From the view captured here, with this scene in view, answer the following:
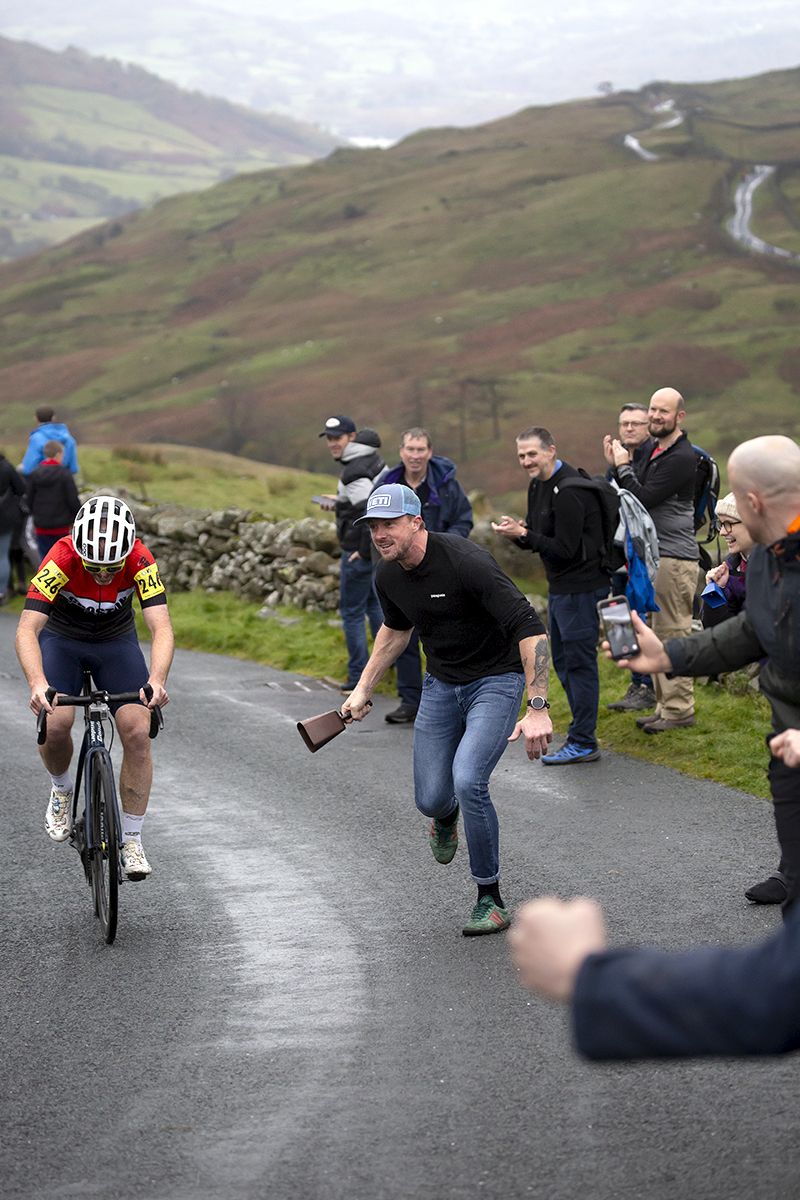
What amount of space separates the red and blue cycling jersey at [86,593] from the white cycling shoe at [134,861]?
118cm

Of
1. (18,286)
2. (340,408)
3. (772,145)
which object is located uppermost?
(772,145)

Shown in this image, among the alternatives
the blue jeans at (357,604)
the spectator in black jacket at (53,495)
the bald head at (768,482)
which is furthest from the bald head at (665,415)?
the spectator in black jacket at (53,495)

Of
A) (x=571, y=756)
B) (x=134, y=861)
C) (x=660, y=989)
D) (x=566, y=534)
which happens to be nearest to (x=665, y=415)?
(x=566, y=534)

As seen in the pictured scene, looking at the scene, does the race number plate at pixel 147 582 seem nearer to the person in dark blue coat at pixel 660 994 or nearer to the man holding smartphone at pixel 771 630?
the man holding smartphone at pixel 771 630

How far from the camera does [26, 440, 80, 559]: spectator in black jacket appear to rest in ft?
55.3

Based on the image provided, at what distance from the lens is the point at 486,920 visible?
19.9 feet

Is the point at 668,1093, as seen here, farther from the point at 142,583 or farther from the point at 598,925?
the point at 142,583

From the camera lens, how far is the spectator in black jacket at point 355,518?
1164 centimetres

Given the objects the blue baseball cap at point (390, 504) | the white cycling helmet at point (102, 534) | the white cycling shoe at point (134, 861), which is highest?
the blue baseball cap at point (390, 504)

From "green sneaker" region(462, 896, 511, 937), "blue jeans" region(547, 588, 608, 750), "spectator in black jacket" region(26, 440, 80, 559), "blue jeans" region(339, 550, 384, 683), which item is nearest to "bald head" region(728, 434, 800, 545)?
"green sneaker" region(462, 896, 511, 937)

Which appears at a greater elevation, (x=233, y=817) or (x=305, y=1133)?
(x=305, y=1133)

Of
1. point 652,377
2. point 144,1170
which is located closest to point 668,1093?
point 144,1170

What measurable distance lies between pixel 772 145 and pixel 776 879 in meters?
150

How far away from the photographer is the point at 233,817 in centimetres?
858
